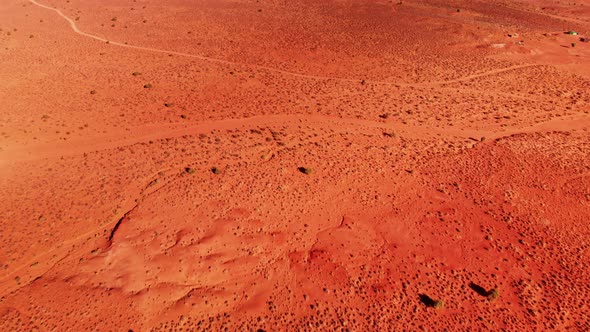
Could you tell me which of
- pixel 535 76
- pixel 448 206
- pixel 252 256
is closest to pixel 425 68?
pixel 535 76

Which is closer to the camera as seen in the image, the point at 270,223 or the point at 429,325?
the point at 429,325

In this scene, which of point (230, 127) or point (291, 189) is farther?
point (230, 127)

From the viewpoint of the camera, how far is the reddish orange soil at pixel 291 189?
15609 millimetres

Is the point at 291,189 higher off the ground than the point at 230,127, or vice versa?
the point at 230,127

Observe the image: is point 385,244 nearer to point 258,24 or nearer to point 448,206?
point 448,206

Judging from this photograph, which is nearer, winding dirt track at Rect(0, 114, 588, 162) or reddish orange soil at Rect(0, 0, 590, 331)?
reddish orange soil at Rect(0, 0, 590, 331)

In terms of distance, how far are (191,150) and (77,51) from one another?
26417mm

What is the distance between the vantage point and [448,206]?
20984 mm

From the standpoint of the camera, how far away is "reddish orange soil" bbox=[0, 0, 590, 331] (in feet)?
51.2

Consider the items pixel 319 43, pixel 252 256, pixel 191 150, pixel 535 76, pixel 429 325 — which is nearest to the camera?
pixel 429 325

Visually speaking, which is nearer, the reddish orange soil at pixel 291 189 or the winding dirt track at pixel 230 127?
the reddish orange soil at pixel 291 189

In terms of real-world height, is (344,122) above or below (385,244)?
above

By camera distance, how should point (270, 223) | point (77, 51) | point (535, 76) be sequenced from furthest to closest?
1. point (77, 51)
2. point (535, 76)
3. point (270, 223)

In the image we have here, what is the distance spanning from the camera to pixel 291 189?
21.5 metres
